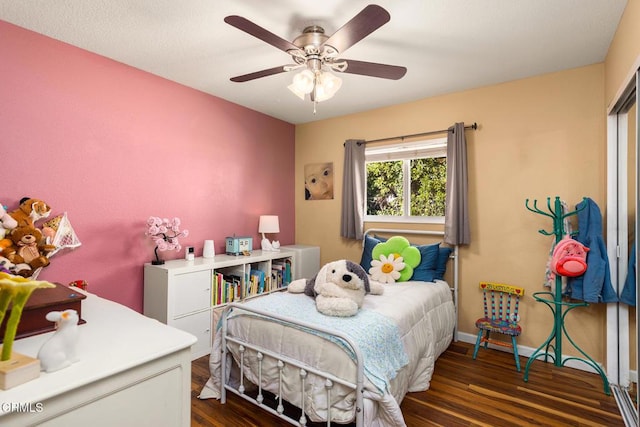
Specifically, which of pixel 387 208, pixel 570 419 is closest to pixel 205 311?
pixel 387 208

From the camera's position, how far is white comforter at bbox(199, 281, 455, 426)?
164 centimetres

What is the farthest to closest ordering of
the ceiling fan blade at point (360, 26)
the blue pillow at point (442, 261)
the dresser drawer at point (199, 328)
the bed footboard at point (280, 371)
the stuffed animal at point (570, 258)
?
1. the blue pillow at point (442, 261)
2. the dresser drawer at point (199, 328)
3. the stuffed animal at point (570, 258)
4. the bed footboard at point (280, 371)
5. the ceiling fan blade at point (360, 26)

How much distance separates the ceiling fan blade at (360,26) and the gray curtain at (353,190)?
1947mm

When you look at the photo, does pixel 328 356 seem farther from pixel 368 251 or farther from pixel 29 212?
pixel 29 212

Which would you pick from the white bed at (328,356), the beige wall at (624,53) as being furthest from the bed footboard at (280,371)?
the beige wall at (624,53)

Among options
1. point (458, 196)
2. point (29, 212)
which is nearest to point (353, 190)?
point (458, 196)

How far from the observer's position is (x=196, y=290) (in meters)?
2.75

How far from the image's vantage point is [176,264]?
2791mm

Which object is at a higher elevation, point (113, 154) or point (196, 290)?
point (113, 154)

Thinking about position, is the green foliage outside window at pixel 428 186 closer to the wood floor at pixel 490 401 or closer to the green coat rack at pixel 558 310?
the green coat rack at pixel 558 310

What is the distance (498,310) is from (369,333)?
1.82m

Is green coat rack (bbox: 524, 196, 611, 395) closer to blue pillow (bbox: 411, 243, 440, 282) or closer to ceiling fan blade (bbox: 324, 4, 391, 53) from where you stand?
blue pillow (bbox: 411, 243, 440, 282)

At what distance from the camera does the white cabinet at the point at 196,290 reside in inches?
102

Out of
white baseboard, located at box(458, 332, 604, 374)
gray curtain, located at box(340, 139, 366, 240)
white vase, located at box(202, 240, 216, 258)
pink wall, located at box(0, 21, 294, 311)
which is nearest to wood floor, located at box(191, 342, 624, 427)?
white baseboard, located at box(458, 332, 604, 374)
